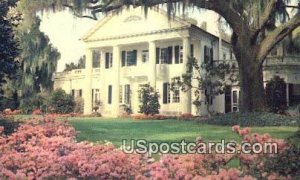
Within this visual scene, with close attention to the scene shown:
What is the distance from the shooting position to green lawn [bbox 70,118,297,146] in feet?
12.1

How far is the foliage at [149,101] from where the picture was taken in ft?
15.5

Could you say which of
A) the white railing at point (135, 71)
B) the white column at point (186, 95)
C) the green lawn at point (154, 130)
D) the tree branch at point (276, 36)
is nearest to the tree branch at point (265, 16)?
the tree branch at point (276, 36)

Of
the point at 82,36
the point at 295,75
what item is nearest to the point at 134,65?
the point at 82,36

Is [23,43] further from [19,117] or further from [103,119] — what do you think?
[103,119]

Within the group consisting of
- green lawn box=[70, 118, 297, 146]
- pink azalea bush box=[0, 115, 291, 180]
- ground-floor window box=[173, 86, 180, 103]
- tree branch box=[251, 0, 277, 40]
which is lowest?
pink azalea bush box=[0, 115, 291, 180]

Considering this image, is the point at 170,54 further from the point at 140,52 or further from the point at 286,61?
A: the point at 286,61

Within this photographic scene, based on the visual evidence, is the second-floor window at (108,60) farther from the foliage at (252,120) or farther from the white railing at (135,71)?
the foliage at (252,120)

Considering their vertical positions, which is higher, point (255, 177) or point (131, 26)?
point (131, 26)

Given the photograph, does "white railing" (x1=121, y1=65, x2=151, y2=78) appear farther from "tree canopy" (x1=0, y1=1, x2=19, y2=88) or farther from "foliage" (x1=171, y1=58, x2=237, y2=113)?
"tree canopy" (x1=0, y1=1, x2=19, y2=88)

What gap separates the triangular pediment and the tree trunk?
4.23 ft

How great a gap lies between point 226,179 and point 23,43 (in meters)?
2.33

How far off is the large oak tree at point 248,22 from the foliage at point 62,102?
841mm

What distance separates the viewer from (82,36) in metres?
4.38

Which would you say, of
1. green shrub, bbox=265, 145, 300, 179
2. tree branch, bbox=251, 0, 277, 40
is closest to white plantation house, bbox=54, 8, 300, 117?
tree branch, bbox=251, 0, 277, 40
